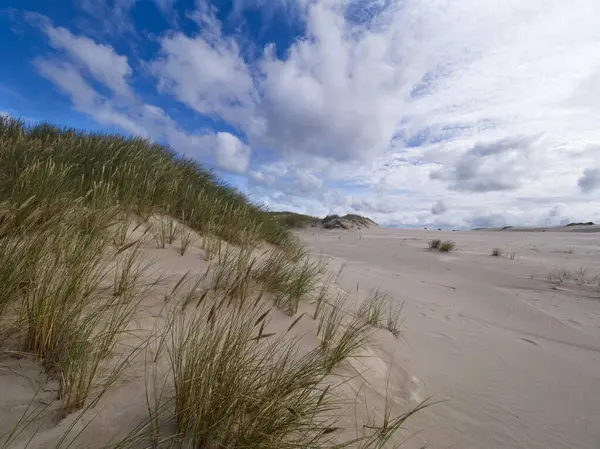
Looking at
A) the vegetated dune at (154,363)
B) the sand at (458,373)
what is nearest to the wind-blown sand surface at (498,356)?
the sand at (458,373)

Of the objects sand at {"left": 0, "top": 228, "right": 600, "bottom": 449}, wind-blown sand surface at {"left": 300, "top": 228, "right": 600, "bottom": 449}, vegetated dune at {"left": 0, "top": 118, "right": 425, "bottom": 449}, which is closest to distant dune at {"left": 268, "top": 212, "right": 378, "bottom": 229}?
wind-blown sand surface at {"left": 300, "top": 228, "right": 600, "bottom": 449}

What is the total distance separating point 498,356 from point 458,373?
0.68 metres

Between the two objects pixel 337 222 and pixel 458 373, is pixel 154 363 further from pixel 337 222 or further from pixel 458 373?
pixel 337 222

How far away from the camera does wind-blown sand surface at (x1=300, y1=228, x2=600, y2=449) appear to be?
5.67ft

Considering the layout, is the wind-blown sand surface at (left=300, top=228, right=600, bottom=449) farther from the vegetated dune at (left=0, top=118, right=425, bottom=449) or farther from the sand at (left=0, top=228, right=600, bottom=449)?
the vegetated dune at (left=0, top=118, right=425, bottom=449)

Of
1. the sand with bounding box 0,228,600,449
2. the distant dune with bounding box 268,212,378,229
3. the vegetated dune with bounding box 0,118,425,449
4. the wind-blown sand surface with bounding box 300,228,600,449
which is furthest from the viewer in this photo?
the distant dune with bounding box 268,212,378,229

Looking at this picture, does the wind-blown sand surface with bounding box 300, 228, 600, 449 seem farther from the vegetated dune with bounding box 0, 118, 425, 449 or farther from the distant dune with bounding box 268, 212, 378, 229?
the distant dune with bounding box 268, 212, 378, 229

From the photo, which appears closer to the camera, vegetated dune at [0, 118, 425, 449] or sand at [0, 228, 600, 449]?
vegetated dune at [0, 118, 425, 449]

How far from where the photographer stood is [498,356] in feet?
8.98

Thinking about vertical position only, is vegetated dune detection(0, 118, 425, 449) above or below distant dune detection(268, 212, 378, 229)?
below

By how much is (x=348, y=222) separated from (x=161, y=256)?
16.0 metres

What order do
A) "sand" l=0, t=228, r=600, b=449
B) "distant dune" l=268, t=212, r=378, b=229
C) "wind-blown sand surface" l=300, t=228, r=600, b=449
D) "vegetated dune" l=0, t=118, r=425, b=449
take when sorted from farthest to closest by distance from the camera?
"distant dune" l=268, t=212, r=378, b=229, "wind-blown sand surface" l=300, t=228, r=600, b=449, "sand" l=0, t=228, r=600, b=449, "vegetated dune" l=0, t=118, r=425, b=449

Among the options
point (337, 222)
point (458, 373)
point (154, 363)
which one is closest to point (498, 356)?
point (458, 373)

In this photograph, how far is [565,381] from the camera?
2.34m
